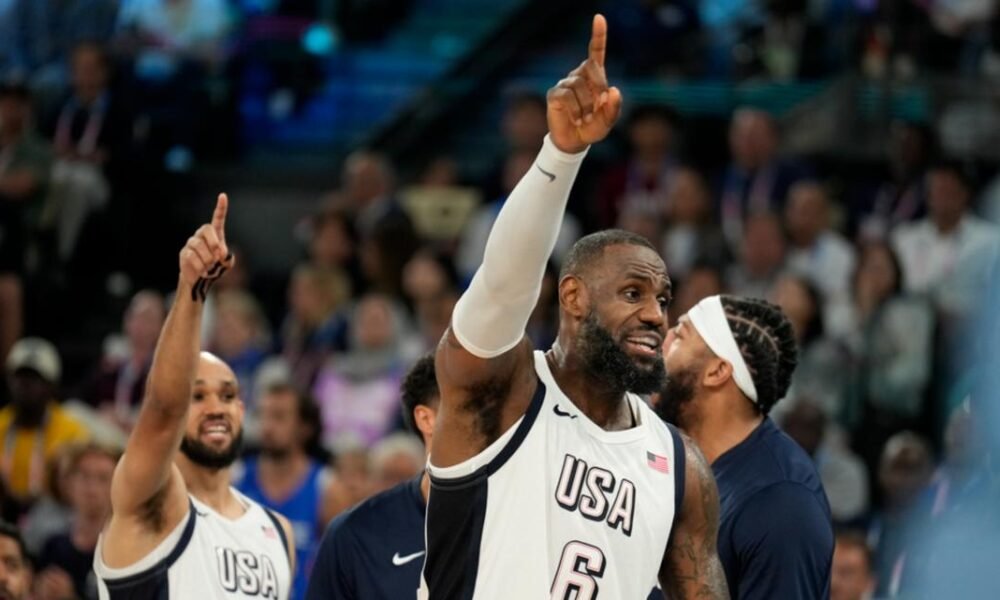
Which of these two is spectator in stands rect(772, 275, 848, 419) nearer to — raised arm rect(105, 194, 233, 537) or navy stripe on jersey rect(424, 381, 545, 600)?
raised arm rect(105, 194, 233, 537)

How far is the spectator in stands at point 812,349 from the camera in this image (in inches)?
467

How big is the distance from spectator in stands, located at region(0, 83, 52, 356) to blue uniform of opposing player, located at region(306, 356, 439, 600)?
7.74 meters

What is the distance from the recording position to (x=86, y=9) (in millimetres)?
16500

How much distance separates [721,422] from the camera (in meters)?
7.08

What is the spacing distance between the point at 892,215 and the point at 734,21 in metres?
2.83

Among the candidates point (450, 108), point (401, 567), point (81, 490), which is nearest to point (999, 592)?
point (401, 567)

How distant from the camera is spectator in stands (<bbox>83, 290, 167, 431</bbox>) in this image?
1312 centimetres

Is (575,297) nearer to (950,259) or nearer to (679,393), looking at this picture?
(679,393)

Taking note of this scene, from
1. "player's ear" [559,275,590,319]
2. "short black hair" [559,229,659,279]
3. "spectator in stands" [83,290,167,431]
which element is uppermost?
"short black hair" [559,229,659,279]

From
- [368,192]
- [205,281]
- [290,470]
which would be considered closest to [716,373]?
[205,281]

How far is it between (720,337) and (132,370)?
694cm

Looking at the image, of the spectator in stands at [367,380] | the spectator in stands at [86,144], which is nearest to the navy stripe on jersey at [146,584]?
the spectator in stands at [367,380]

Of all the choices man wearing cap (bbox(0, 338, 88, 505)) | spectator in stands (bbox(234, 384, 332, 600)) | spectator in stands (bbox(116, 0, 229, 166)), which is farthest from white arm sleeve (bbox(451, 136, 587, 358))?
spectator in stands (bbox(116, 0, 229, 166))

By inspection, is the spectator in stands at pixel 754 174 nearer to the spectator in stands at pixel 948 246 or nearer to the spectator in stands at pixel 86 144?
the spectator in stands at pixel 948 246
